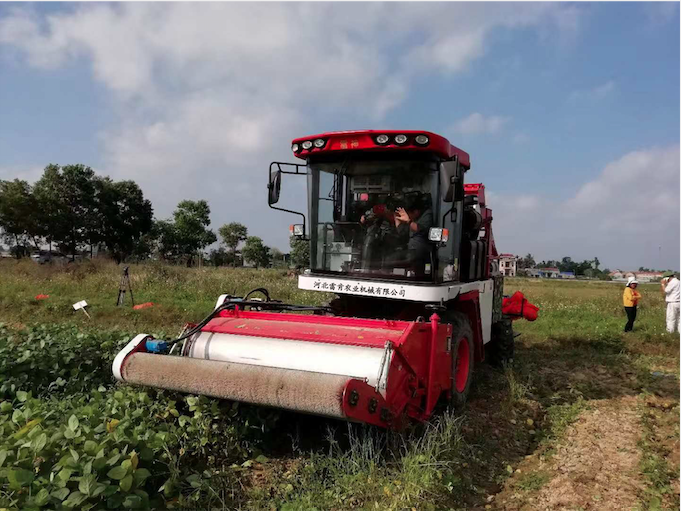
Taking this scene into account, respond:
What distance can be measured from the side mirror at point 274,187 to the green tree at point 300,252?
0.61 metres

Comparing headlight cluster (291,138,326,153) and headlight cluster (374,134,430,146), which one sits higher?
headlight cluster (291,138,326,153)

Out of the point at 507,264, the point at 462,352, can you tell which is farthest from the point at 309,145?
the point at 507,264

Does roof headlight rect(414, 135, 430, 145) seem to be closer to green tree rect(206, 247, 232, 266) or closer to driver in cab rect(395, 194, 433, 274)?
driver in cab rect(395, 194, 433, 274)

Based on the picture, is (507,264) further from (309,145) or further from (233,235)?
(233,235)

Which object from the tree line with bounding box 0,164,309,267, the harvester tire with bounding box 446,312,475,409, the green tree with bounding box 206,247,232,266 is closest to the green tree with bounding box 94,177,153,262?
the tree line with bounding box 0,164,309,267

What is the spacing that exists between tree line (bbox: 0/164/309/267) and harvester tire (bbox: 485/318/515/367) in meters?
18.1

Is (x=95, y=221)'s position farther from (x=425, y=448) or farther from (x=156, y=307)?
(x=425, y=448)

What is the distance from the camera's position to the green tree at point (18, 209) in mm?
28141

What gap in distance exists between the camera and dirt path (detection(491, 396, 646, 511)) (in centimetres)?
350

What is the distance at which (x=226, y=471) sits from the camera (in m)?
3.44

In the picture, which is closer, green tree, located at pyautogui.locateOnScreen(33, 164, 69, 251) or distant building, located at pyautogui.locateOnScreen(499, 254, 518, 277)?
distant building, located at pyautogui.locateOnScreen(499, 254, 518, 277)

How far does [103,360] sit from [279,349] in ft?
6.91

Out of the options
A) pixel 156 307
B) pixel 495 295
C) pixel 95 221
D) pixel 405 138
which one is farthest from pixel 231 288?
pixel 95 221

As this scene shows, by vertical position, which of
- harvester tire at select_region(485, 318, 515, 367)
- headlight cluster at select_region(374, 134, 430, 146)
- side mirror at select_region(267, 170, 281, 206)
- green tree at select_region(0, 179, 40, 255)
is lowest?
harvester tire at select_region(485, 318, 515, 367)
